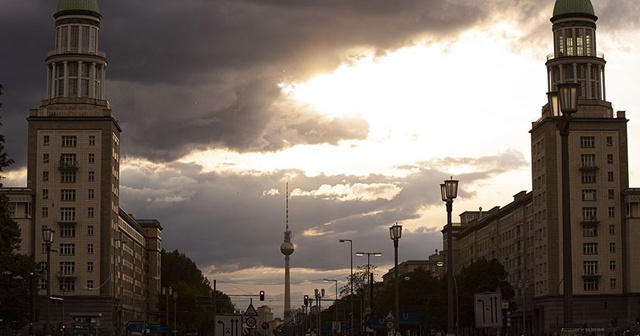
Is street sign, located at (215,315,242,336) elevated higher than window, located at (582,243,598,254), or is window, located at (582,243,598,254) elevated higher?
window, located at (582,243,598,254)

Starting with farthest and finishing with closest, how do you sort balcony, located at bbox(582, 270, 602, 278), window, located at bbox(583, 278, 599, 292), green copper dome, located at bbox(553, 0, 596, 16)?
green copper dome, located at bbox(553, 0, 596, 16), window, located at bbox(583, 278, 599, 292), balcony, located at bbox(582, 270, 602, 278)

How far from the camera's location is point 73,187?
15400 cm

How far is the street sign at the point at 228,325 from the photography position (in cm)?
4491

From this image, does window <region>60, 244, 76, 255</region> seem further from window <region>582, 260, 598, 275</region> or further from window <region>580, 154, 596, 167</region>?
window <region>580, 154, 596, 167</region>

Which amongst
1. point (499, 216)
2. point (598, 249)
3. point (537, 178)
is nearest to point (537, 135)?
point (537, 178)

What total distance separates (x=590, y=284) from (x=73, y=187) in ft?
236

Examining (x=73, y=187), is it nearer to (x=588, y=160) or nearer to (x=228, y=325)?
(x=588, y=160)

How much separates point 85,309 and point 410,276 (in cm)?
6237

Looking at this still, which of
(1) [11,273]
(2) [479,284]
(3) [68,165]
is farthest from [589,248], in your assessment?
(1) [11,273]

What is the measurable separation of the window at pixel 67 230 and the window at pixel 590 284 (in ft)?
230

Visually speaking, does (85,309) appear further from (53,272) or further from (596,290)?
(596,290)

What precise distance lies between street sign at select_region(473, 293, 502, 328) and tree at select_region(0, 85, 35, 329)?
176ft

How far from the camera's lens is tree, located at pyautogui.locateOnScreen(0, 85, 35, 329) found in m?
82.9

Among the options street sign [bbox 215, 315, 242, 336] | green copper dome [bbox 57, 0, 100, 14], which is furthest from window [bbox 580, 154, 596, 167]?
street sign [bbox 215, 315, 242, 336]
